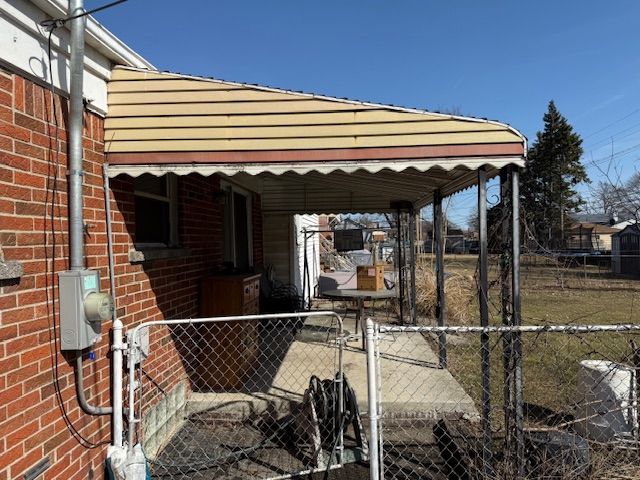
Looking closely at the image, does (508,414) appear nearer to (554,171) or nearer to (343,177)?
(343,177)

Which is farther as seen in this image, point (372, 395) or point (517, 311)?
point (517, 311)

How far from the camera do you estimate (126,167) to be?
3.42 metres

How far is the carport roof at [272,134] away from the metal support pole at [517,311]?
261mm

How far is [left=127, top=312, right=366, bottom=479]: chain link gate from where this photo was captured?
356 centimetres

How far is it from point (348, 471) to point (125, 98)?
3.31 m

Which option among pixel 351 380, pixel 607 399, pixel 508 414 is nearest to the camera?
pixel 508 414

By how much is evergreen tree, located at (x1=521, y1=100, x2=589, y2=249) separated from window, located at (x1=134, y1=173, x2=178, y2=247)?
110ft

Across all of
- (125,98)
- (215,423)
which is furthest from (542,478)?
(125,98)

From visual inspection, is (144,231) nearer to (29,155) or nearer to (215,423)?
(29,155)

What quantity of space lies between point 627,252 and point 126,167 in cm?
2787

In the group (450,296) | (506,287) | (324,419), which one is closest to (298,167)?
(506,287)

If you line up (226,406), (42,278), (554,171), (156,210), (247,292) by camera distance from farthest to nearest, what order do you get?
(554,171) → (247,292) → (226,406) → (156,210) → (42,278)

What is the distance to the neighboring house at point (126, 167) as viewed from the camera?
244 centimetres

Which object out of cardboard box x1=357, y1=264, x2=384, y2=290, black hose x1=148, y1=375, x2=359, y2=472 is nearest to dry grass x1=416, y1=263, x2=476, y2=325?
cardboard box x1=357, y1=264, x2=384, y2=290
